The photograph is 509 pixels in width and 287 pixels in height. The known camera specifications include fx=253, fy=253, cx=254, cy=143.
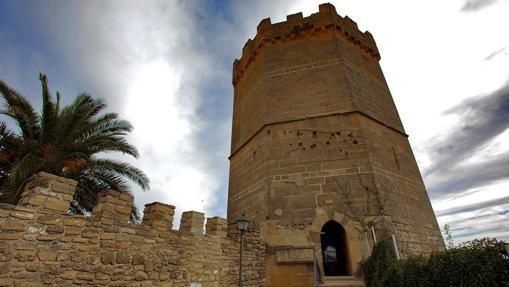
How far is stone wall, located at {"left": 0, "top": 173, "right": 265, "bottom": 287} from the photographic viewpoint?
3082mm

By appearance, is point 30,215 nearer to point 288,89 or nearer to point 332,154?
point 332,154

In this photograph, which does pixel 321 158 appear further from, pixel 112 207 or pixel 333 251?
pixel 112 207

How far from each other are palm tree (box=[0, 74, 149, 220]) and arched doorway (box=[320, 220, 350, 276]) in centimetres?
553

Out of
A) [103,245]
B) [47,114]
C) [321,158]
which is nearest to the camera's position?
[103,245]

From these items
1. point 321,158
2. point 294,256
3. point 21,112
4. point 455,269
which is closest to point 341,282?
point 294,256

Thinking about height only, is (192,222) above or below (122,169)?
below

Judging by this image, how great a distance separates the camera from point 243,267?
572 centimetres

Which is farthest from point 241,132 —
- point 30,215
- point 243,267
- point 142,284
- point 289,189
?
point 30,215

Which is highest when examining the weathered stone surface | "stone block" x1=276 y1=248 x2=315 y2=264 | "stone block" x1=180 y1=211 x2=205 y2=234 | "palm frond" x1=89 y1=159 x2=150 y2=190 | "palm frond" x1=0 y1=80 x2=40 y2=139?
"palm frond" x1=0 y1=80 x2=40 y2=139

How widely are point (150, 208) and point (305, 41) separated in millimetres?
7845

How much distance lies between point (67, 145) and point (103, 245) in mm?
4096

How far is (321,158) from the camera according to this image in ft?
23.3

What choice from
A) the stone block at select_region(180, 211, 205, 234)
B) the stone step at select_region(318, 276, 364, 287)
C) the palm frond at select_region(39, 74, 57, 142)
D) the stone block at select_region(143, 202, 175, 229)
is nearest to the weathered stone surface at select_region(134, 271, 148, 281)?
the stone block at select_region(143, 202, 175, 229)

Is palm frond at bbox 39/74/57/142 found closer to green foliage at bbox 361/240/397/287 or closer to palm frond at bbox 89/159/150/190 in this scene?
palm frond at bbox 89/159/150/190
